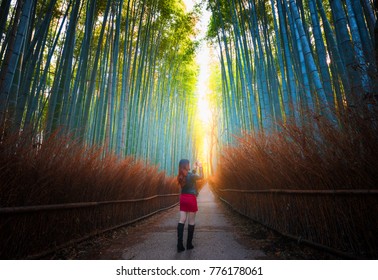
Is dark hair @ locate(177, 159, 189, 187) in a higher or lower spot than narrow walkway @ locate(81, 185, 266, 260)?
higher

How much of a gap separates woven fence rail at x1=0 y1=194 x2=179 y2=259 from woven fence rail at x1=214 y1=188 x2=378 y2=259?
2.45 m

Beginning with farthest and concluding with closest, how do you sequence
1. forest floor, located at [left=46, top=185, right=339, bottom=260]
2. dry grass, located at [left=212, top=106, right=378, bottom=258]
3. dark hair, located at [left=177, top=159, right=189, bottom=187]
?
dark hair, located at [left=177, top=159, right=189, bottom=187] → forest floor, located at [left=46, top=185, right=339, bottom=260] → dry grass, located at [left=212, top=106, right=378, bottom=258]

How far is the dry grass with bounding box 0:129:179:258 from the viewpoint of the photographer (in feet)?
5.76

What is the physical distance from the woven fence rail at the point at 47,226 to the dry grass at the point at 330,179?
8.06 ft

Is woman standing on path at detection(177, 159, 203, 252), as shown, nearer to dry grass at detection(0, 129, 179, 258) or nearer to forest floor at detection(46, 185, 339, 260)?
forest floor at detection(46, 185, 339, 260)

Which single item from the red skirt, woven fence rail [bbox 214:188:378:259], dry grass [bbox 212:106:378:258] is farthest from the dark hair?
woven fence rail [bbox 214:188:378:259]

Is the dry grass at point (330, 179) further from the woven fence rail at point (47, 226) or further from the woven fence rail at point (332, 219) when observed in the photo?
the woven fence rail at point (47, 226)

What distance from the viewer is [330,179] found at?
6.35 feet

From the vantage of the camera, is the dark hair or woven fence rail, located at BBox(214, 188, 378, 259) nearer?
woven fence rail, located at BBox(214, 188, 378, 259)

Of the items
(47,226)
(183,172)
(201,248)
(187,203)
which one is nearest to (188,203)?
(187,203)

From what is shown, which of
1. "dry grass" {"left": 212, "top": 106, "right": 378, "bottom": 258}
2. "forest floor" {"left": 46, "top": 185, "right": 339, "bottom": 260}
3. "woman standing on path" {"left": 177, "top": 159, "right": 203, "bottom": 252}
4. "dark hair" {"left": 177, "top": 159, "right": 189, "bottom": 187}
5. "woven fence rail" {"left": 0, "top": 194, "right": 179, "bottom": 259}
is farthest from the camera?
"dark hair" {"left": 177, "top": 159, "right": 189, "bottom": 187}

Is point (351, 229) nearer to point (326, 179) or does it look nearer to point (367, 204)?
point (367, 204)

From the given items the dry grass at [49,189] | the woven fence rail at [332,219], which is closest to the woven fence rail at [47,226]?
the dry grass at [49,189]

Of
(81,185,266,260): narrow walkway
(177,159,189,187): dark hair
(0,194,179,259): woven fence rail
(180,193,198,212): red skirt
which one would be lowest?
(81,185,266,260): narrow walkway
